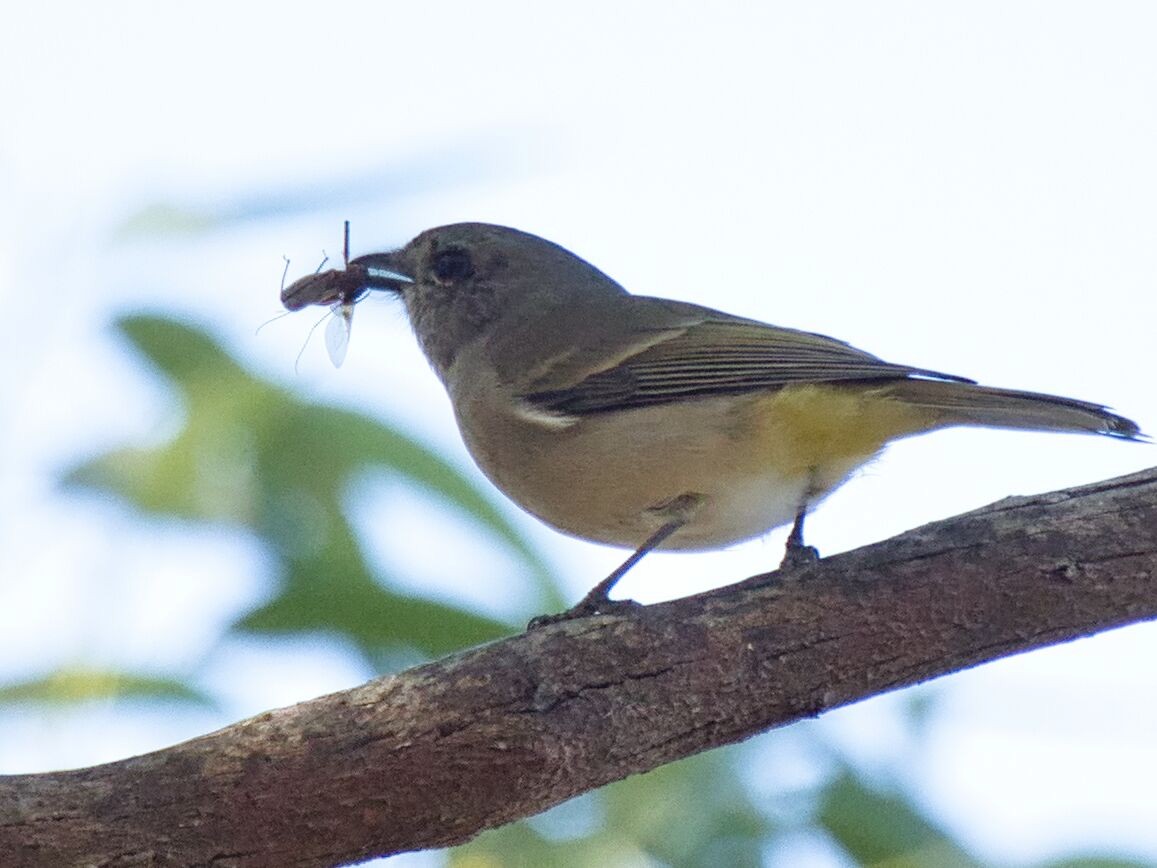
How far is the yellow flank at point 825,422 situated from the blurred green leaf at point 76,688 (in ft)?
6.41

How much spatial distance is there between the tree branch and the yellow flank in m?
0.57

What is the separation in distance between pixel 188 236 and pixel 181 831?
1.80m

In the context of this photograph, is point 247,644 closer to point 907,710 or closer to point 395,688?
point 395,688

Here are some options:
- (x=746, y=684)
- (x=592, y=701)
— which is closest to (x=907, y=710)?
(x=746, y=684)

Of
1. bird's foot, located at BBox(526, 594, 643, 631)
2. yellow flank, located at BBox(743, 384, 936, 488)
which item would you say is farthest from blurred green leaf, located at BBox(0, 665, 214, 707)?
yellow flank, located at BBox(743, 384, 936, 488)

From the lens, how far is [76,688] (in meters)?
3.52

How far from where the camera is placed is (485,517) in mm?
4379

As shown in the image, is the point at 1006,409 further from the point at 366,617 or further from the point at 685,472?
the point at 366,617

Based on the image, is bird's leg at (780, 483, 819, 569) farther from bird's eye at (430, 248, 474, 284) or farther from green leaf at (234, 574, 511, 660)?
bird's eye at (430, 248, 474, 284)

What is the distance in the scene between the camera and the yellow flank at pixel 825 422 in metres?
4.43

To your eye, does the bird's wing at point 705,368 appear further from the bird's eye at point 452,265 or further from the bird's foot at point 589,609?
the bird's eye at point 452,265

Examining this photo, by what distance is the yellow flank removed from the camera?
4430 mm

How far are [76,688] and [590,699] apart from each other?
1245mm

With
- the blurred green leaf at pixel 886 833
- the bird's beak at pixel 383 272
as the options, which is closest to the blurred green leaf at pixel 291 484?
the blurred green leaf at pixel 886 833
